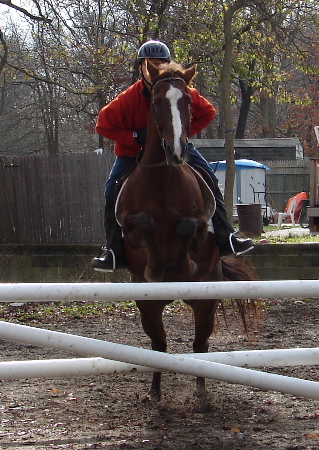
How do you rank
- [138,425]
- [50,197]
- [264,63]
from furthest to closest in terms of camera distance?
1. [264,63]
2. [50,197]
3. [138,425]

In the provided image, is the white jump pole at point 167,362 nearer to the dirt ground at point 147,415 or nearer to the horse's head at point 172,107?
the dirt ground at point 147,415

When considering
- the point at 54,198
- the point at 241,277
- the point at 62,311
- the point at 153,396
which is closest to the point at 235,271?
the point at 241,277

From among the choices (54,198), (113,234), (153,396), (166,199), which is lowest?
(153,396)

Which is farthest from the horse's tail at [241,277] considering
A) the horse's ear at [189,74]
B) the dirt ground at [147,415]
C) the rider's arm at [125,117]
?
the horse's ear at [189,74]

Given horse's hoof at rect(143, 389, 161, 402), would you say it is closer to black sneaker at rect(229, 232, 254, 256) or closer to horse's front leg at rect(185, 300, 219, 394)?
horse's front leg at rect(185, 300, 219, 394)

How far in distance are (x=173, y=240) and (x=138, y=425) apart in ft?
4.17

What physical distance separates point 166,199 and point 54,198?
8.52 metres

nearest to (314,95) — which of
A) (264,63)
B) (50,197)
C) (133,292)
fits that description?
(264,63)

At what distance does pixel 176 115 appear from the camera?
4328mm

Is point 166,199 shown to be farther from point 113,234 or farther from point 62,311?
point 62,311

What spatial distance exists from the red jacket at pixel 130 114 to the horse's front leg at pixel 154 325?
1.25m

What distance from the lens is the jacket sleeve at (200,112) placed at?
525cm

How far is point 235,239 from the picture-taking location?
5477 mm

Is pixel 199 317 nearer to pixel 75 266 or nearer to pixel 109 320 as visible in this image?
pixel 109 320
